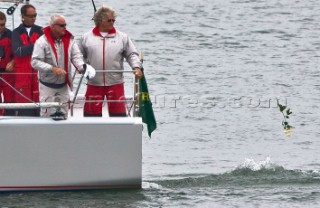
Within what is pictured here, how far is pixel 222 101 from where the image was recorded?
2377cm

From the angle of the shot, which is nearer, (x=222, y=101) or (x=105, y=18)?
(x=105, y=18)

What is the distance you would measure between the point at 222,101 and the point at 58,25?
9824mm

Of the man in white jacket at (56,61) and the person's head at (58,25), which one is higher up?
the person's head at (58,25)

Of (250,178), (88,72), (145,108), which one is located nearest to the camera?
(88,72)

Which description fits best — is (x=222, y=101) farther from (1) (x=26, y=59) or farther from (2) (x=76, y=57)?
(2) (x=76, y=57)

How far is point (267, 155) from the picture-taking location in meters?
18.8

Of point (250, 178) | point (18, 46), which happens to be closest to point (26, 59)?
point (18, 46)

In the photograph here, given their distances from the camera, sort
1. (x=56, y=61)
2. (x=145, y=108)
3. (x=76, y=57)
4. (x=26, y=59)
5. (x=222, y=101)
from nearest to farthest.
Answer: (x=76, y=57), (x=56, y=61), (x=26, y=59), (x=145, y=108), (x=222, y=101)

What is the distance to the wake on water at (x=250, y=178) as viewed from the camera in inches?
635

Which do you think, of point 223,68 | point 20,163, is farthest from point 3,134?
point 223,68

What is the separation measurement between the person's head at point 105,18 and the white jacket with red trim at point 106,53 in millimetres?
73

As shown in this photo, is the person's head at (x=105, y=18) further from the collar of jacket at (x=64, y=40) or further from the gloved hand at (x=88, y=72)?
the gloved hand at (x=88, y=72)

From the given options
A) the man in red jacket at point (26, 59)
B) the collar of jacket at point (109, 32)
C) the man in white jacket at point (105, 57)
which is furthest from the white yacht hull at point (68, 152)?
the collar of jacket at point (109, 32)

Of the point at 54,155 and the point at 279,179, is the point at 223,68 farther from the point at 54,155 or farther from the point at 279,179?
the point at 54,155
